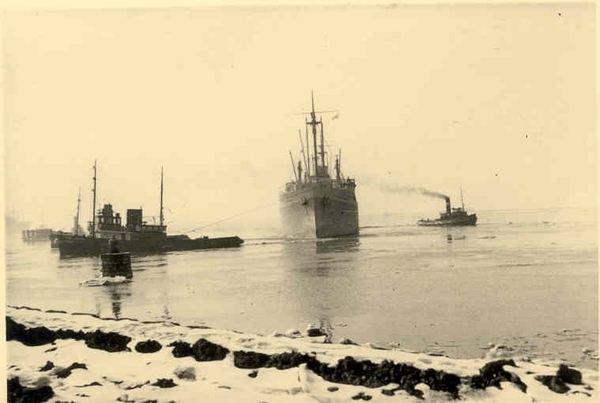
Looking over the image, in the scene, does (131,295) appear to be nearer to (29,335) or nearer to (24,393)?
(29,335)

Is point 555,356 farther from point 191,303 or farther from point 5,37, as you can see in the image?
point 5,37

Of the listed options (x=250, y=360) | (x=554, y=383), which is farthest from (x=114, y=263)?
(x=554, y=383)

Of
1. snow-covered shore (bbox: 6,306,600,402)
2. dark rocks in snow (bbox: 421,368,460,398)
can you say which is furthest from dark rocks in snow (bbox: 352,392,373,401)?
dark rocks in snow (bbox: 421,368,460,398)

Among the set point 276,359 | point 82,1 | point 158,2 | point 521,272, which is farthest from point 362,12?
point 521,272

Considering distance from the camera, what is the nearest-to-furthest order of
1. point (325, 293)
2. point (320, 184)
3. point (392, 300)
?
point (392, 300)
point (325, 293)
point (320, 184)

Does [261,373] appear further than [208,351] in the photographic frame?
No
